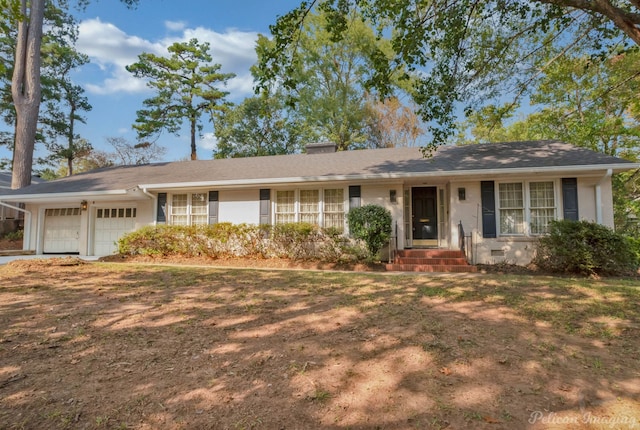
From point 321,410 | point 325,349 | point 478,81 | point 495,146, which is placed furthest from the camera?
point 495,146

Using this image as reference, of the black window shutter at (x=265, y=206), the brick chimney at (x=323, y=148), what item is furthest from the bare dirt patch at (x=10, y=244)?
the brick chimney at (x=323, y=148)

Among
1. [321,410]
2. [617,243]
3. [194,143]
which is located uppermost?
[194,143]

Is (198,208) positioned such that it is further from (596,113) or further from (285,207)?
(596,113)

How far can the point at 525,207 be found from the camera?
9.40m

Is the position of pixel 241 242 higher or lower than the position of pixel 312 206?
lower

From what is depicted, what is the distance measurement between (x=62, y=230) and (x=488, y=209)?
617 inches

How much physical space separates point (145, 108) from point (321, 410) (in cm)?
2670

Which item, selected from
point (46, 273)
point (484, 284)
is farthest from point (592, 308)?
point (46, 273)

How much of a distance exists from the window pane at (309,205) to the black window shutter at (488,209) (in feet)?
16.5

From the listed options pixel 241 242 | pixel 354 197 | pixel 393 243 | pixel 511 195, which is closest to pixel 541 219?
pixel 511 195

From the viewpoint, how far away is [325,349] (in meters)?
3.08

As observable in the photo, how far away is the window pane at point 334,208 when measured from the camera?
1074cm

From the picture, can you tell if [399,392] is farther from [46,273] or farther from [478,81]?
[478,81]

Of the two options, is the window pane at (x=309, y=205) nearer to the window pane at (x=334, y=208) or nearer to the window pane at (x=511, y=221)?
the window pane at (x=334, y=208)
